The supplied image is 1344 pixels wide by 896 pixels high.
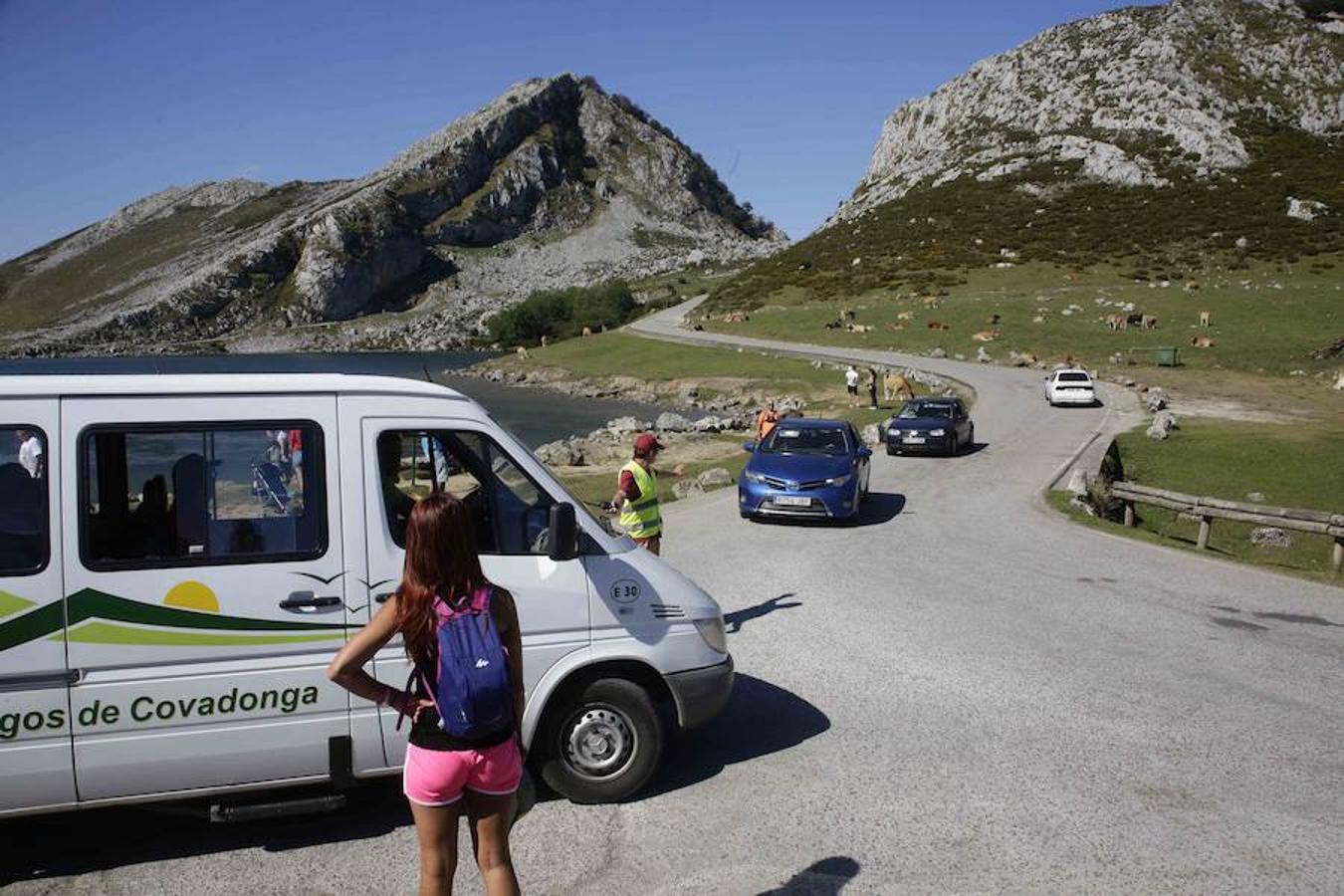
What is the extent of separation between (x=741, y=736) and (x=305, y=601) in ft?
11.1

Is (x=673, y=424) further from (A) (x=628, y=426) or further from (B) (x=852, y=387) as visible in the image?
(B) (x=852, y=387)

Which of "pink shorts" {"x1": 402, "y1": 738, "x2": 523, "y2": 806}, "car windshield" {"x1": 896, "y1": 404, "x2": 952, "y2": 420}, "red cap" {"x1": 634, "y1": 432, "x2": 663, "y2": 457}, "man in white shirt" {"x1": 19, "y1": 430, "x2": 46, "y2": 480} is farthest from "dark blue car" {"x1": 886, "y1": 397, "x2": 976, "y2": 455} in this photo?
"pink shorts" {"x1": 402, "y1": 738, "x2": 523, "y2": 806}

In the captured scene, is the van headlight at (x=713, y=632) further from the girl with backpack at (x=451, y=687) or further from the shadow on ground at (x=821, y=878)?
the girl with backpack at (x=451, y=687)

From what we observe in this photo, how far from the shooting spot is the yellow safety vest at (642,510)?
30.9 feet

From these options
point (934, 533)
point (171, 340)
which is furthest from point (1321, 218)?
point (171, 340)

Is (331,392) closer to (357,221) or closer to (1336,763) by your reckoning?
(1336,763)

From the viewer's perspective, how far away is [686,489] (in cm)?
2031

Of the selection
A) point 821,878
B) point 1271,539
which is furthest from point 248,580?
point 1271,539

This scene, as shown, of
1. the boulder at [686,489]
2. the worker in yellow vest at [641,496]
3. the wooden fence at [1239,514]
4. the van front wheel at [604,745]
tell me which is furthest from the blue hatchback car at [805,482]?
the van front wheel at [604,745]

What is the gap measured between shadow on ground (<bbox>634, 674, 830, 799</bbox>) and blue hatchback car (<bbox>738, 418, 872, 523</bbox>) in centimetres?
782

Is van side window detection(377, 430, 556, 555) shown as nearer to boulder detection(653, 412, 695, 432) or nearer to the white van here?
the white van

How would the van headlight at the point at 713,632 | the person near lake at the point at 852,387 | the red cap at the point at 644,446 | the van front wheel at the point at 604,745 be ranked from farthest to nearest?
1. the person near lake at the point at 852,387
2. the red cap at the point at 644,446
3. the van headlight at the point at 713,632
4. the van front wheel at the point at 604,745

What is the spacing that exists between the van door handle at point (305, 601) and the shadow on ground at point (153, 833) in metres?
1.15

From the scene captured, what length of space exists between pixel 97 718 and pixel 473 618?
2.54 meters
